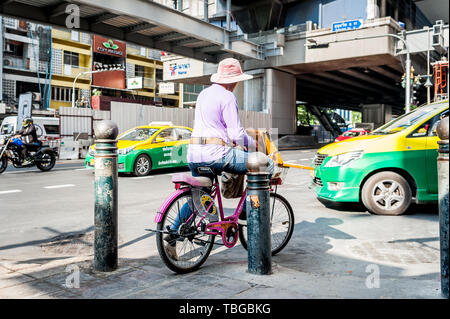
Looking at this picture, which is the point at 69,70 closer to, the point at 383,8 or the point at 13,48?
the point at 13,48

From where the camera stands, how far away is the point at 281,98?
35031 millimetres

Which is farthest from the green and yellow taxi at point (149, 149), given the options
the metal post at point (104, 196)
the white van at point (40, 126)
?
the white van at point (40, 126)

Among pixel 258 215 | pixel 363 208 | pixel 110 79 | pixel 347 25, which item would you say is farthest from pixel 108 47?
pixel 258 215

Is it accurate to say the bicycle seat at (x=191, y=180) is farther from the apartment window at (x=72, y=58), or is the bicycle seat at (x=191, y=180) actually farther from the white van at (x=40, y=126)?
the apartment window at (x=72, y=58)

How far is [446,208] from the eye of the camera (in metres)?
2.63

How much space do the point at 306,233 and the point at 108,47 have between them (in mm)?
45553

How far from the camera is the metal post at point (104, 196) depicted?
3.53 meters

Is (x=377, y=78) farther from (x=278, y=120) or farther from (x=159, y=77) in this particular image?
(x=159, y=77)

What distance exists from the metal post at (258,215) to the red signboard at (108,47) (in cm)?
4555

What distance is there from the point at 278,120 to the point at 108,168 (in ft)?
105

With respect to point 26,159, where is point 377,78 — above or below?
above

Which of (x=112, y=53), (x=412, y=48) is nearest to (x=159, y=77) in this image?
(x=112, y=53)
